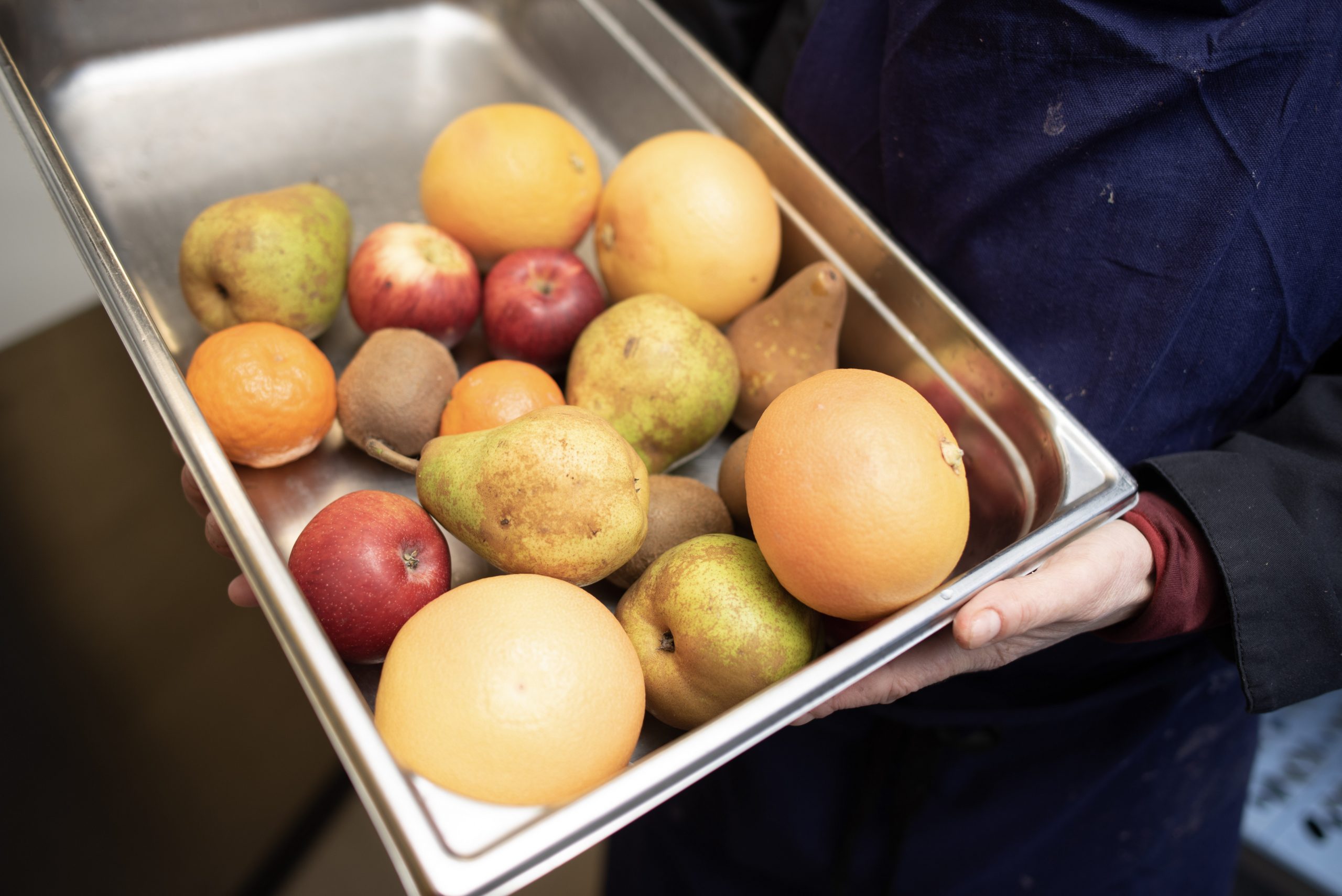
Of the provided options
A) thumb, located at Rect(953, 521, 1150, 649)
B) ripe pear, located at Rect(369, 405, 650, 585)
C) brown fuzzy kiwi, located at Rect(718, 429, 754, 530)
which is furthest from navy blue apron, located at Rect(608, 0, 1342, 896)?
ripe pear, located at Rect(369, 405, 650, 585)

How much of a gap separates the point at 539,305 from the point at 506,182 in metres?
0.14

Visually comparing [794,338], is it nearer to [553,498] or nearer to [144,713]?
[553,498]

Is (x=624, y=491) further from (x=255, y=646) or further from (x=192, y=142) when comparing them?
(x=255, y=646)

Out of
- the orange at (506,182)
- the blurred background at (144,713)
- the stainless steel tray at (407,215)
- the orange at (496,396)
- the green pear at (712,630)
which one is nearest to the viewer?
the stainless steel tray at (407,215)

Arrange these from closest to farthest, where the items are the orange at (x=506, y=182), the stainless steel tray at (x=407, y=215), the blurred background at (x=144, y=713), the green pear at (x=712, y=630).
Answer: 1. the stainless steel tray at (x=407, y=215)
2. the green pear at (x=712, y=630)
3. the orange at (x=506, y=182)
4. the blurred background at (x=144, y=713)

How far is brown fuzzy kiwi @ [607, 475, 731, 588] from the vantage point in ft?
A: 2.19

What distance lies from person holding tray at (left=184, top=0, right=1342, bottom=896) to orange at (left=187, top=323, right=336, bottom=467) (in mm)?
88

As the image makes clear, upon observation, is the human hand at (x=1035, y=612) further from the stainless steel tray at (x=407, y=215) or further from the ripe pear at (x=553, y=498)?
the ripe pear at (x=553, y=498)

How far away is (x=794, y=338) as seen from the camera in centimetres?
78

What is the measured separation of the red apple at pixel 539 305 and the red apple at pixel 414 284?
1.1 inches

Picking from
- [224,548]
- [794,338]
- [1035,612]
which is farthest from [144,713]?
[1035,612]

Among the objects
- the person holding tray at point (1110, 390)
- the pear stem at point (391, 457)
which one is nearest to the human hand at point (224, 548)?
the person holding tray at point (1110, 390)

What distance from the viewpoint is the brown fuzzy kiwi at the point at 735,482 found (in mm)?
697

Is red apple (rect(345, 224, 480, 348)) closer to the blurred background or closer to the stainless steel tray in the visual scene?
the stainless steel tray
